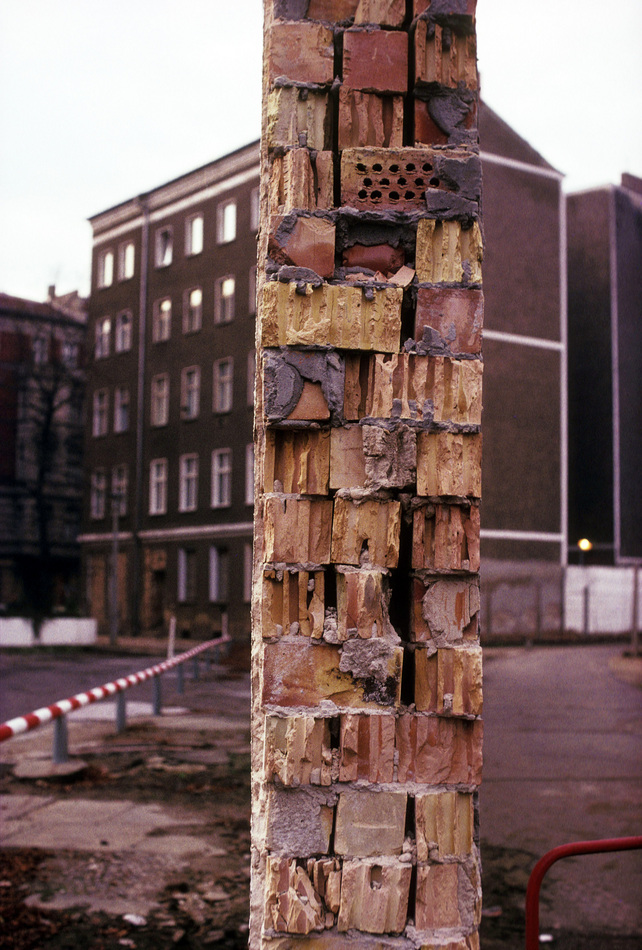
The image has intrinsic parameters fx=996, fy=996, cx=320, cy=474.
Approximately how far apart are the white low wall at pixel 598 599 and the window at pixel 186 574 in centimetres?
1330

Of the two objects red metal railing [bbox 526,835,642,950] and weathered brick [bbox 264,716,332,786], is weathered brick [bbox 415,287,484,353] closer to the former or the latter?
weathered brick [bbox 264,716,332,786]

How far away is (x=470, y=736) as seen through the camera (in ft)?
7.21

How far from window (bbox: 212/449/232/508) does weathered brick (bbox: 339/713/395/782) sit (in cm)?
3310

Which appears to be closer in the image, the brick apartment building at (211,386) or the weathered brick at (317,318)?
A: the weathered brick at (317,318)

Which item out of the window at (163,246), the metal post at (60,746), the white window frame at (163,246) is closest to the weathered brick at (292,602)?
the metal post at (60,746)

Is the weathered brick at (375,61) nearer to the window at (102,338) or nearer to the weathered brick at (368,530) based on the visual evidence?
the weathered brick at (368,530)

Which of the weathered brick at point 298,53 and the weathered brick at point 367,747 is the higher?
the weathered brick at point 298,53

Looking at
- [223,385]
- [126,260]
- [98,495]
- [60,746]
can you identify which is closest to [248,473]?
[223,385]

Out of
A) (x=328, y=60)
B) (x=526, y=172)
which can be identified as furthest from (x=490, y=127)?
(x=328, y=60)

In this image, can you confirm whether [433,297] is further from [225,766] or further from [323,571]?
[225,766]

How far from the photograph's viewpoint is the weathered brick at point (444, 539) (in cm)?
222

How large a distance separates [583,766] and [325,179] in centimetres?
813

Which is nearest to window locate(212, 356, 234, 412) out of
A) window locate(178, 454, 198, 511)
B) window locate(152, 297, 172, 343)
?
window locate(178, 454, 198, 511)

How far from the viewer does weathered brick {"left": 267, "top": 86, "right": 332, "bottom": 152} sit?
2.30m
